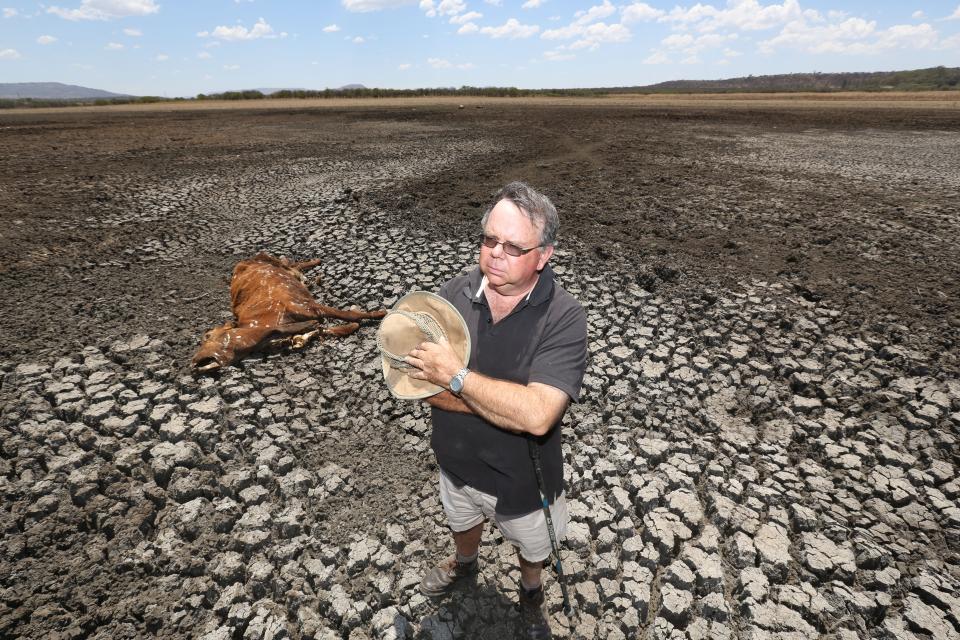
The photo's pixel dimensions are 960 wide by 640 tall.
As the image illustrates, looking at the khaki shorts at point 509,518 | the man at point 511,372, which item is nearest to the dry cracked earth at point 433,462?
the khaki shorts at point 509,518

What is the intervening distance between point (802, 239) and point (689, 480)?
5.45 meters

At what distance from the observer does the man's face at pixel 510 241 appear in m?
1.73

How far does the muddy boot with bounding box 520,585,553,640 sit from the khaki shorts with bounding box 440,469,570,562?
0.36 meters

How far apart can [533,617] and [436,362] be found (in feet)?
5.74

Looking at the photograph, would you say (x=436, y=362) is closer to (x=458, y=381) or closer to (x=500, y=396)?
(x=458, y=381)

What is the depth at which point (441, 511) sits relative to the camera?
3.10 m

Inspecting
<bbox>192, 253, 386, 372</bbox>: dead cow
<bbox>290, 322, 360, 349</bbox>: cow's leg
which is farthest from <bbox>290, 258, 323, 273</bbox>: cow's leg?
<bbox>290, 322, 360, 349</bbox>: cow's leg

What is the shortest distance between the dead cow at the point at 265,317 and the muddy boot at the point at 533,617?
11.0ft

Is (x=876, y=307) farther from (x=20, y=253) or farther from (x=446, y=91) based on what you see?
(x=446, y=91)

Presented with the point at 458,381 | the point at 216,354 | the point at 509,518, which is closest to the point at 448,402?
the point at 458,381

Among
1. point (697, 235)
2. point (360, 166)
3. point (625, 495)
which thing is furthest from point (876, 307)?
point (360, 166)

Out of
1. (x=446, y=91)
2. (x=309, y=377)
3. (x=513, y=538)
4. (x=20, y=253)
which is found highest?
(x=446, y=91)

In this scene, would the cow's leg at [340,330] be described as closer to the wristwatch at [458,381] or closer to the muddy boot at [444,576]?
the muddy boot at [444,576]

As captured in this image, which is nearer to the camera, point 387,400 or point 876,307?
point 387,400
